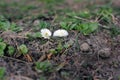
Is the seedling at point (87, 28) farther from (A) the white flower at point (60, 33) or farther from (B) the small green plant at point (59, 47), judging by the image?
(B) the small green plant at point (59, 47)

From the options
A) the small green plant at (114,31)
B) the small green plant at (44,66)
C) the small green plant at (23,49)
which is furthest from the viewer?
the small green plant at (114,31)

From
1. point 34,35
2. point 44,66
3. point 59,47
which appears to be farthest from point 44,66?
point 34,35

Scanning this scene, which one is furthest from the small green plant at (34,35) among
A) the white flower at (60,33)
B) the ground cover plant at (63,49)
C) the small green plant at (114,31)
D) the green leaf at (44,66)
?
the small green plant at (114,31)

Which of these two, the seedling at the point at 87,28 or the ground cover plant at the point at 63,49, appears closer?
the ground cover plant at the point at 63,49

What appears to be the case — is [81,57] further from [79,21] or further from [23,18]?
[23,18]

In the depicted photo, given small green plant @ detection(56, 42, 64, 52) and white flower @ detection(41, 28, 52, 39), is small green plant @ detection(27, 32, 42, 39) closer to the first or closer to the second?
white flower @ detection(41, 28, 52, 39)

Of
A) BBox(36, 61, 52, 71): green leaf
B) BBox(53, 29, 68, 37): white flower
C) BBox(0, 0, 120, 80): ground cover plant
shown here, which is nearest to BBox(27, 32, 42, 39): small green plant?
BBox(0, 0, 120, 80): ground cover plant

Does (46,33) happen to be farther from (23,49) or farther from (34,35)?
(23,49)

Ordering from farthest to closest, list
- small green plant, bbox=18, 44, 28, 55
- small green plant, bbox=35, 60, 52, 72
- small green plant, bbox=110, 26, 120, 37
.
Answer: small green plant, bbox=110, 26, 120, 37 → small green plant, bbox=18, 44, 28, 55 → small green plant, bbox=35, 60, 52, 72

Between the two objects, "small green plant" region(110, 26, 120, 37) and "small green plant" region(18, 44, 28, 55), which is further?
"small green plant" region(110, 26, 120, 37)
